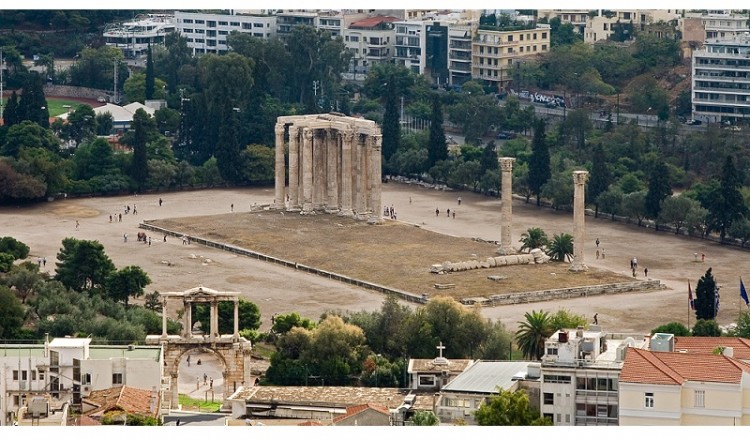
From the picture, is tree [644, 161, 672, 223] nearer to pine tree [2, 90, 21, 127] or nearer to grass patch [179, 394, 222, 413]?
pine tree [2, 90, 21, 127]

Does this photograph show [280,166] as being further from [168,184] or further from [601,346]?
[601,346]

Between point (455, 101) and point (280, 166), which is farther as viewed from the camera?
point (455, 101)

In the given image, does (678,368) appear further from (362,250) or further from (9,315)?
(362,250)

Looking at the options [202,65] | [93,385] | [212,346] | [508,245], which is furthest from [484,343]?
[202,65]

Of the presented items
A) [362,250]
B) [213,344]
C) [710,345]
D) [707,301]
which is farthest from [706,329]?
[362,250]

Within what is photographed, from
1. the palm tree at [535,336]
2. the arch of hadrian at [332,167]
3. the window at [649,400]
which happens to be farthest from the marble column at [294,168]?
the window at [649,400]

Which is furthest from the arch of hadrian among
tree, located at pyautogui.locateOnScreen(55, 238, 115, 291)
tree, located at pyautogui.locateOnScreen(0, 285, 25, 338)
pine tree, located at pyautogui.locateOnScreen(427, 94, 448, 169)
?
tree, located at pyautogui.locateOnScreen(0, 285, 25, 338)
